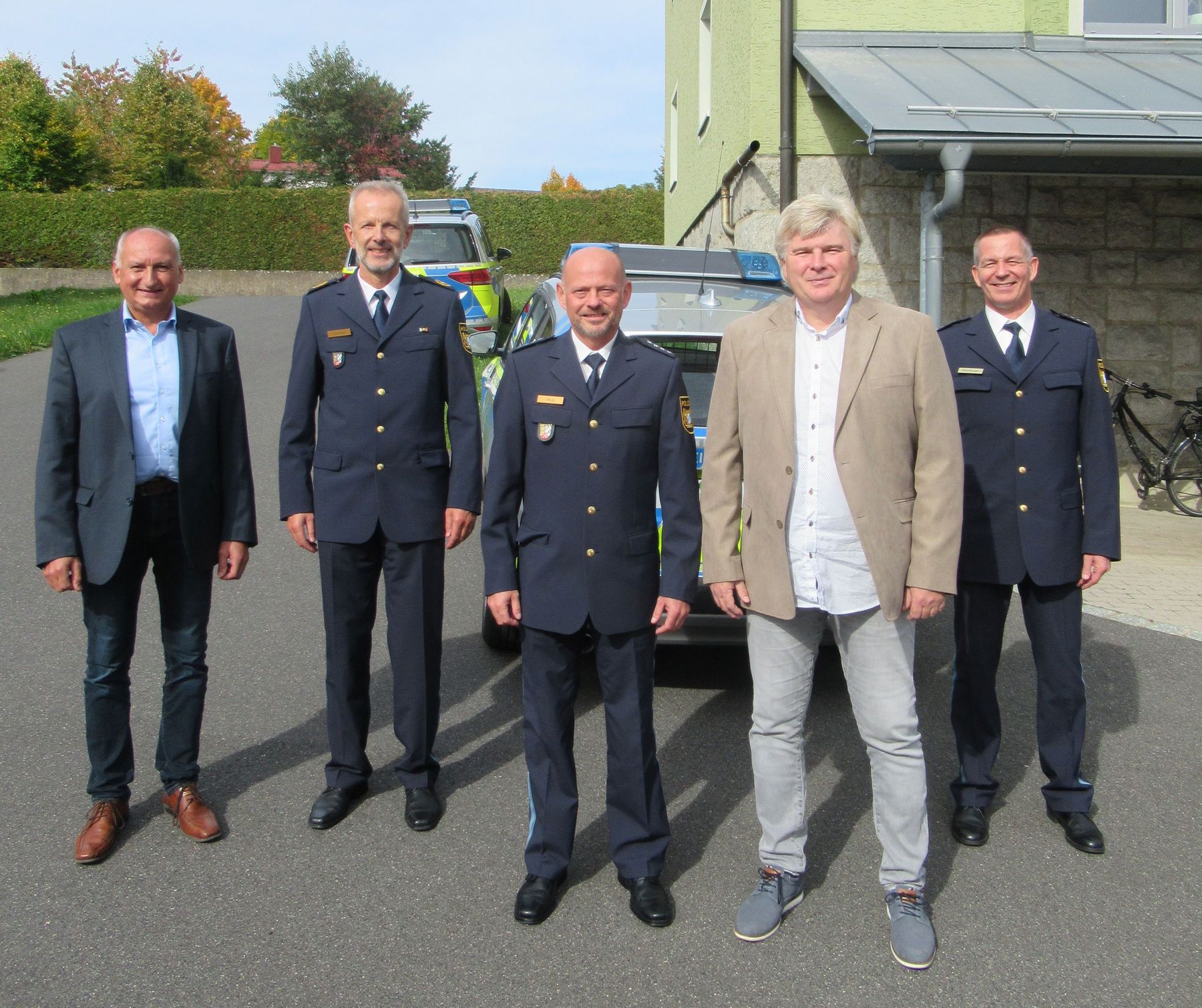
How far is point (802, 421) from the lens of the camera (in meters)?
3.17

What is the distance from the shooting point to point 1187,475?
9.85m

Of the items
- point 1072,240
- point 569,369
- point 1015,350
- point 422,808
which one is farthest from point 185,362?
point 1072,240

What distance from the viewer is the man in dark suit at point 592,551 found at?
10.9ft

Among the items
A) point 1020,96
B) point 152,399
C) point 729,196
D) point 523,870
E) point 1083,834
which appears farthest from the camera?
point 729,196

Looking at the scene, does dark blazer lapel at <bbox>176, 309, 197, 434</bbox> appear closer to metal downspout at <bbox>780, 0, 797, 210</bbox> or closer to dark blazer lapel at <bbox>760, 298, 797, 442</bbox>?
dark blazer lapel at <bbox>760, 298, 797, 442</bbox>

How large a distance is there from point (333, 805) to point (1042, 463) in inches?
104

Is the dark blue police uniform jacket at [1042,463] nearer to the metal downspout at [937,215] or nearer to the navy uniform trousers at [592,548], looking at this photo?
the navy uniform trousers at [592,548]

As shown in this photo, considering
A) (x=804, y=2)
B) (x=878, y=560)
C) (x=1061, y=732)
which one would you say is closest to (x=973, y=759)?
(x=1061, y=732)

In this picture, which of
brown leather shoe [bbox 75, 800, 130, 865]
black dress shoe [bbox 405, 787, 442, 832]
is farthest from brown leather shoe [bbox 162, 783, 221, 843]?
black dress shoe [bbox 405, 787, 442, 832]

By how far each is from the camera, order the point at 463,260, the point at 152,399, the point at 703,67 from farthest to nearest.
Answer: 1. the point at 703,67
2. the point at 463,260
3. the point at 152,399

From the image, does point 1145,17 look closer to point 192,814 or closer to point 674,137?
point 674,137

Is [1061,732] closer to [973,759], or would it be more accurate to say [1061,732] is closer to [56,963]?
[973,759]

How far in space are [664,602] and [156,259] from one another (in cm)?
202

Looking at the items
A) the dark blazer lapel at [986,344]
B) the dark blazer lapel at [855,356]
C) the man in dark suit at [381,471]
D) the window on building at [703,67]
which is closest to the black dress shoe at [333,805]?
the man in dark suit at [381,471]
